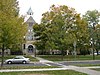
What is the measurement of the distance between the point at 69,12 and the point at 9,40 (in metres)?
28.8

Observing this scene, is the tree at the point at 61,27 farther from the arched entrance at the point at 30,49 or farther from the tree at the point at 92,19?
the arched entrance at the point at 30,49

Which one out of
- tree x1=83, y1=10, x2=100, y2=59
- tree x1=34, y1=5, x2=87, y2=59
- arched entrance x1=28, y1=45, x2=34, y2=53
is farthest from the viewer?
arched entrance x1=28, y1=45, x2=34, y2=53

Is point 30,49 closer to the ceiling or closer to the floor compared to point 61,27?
closer to the floor

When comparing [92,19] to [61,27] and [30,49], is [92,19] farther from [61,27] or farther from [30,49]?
[30,49]

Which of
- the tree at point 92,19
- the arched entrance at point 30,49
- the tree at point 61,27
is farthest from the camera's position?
the arched entrance at point 30,49

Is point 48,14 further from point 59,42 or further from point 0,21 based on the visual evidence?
point 0,21

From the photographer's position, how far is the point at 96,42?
63.5m

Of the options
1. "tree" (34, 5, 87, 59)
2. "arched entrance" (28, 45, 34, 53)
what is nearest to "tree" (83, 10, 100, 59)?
"tree" (34, 5, 87, 59)

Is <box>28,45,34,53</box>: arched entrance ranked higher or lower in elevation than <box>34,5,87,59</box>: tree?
lower

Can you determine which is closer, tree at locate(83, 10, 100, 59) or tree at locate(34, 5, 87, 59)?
tree at locate(34, 5, 87, 59)

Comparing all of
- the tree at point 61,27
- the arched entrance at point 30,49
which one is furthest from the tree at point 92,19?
the arched entrance at point 30,49

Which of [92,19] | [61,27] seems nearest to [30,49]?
[92,19]

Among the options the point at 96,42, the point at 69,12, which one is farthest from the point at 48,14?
the point at 96,42

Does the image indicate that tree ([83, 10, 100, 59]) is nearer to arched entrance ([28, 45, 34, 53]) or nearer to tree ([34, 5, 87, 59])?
tree ([34, 5, 87, 59])
